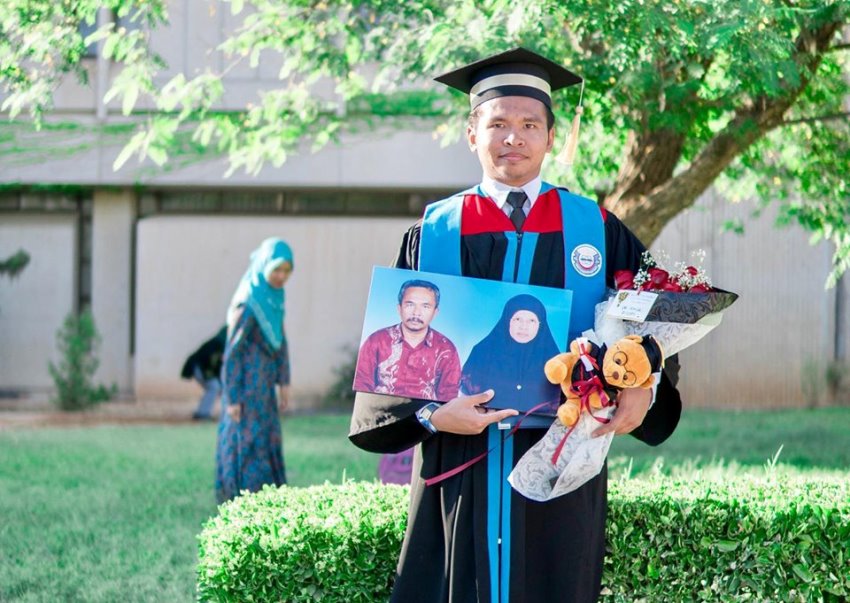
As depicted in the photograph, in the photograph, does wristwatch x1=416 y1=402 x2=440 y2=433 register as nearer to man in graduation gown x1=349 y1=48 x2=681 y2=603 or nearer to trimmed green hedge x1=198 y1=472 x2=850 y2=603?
man in graduation gown x1=349 y1=48 x2=681 y2=603

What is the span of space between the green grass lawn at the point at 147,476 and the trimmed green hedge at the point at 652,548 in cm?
73

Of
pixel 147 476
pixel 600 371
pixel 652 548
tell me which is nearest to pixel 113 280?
pixel 147 476

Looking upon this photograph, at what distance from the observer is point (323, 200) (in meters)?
15.4

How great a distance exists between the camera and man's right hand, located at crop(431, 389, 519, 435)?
Answer: 9.51ft

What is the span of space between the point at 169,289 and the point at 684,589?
40.3 ft

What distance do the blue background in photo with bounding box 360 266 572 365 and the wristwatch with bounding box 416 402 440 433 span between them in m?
0.14

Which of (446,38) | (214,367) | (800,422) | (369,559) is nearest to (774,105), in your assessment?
(446,38)

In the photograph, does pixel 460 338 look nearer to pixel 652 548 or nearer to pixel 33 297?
pixel 652 548

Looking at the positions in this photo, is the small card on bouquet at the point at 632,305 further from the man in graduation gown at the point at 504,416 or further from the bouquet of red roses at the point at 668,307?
the man in graduation gown at the point at 504,416

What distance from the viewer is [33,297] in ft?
50.9

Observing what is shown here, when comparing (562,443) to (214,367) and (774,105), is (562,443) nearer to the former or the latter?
(774,105)

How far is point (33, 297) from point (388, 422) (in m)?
13.6

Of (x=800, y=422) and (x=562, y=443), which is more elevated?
(x=562, y=443)

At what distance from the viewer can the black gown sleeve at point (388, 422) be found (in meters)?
3.01
